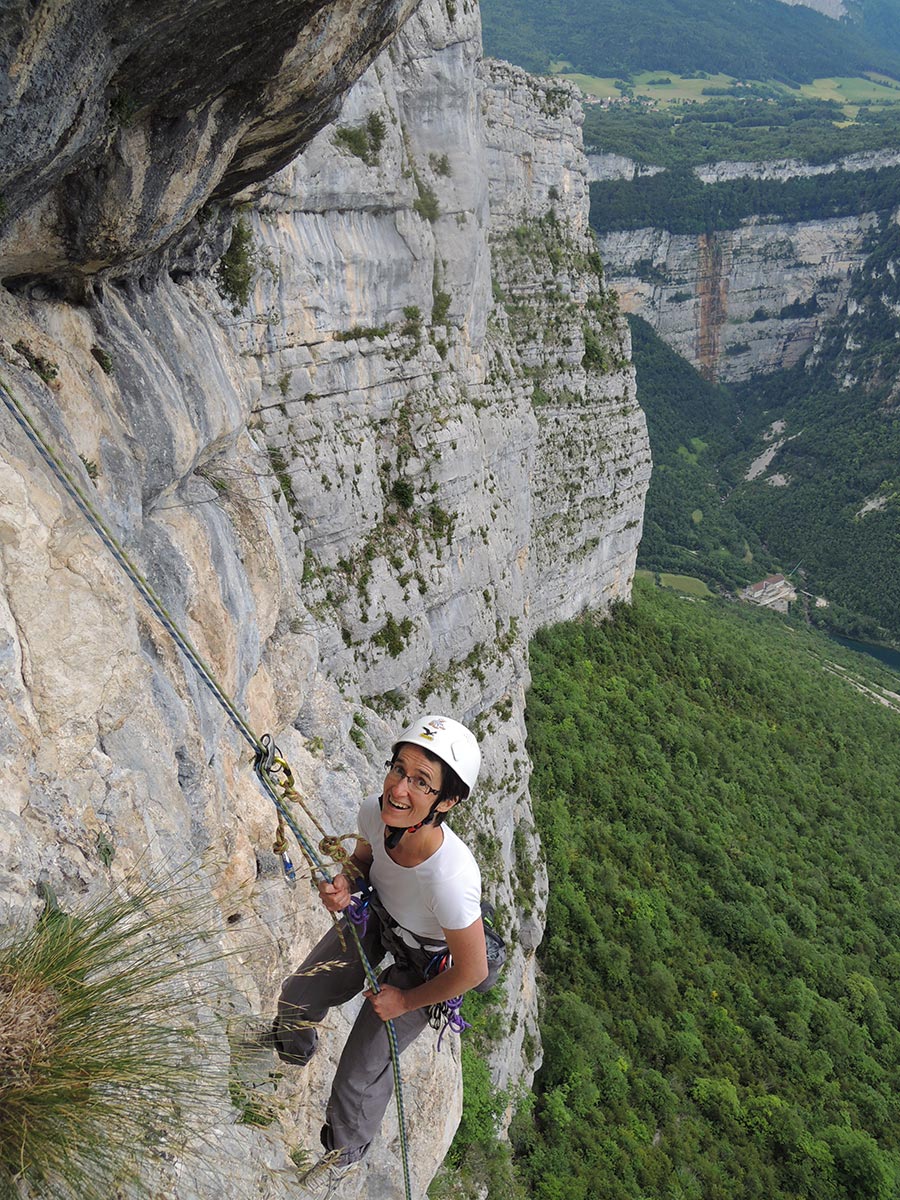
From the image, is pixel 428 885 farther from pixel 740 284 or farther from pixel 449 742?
pixel 740 284

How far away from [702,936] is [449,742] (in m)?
22.6

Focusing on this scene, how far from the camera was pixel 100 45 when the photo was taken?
366cm

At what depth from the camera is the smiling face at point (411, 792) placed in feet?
14.1

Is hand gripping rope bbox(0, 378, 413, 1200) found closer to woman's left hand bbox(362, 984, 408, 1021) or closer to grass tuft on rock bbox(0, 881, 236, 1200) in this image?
woman's left hand bbox(362, 984, 408, 1021)

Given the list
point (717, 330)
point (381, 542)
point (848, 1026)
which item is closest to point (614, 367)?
point (381, 542)

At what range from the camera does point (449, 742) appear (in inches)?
171

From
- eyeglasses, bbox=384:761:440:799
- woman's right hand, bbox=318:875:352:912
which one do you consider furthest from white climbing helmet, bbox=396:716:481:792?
woman's right hand, bbox=318:875:352:912

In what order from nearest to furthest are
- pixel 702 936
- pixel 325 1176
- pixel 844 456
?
pixel 325 1176, pixel 702 936, pixel 844 456

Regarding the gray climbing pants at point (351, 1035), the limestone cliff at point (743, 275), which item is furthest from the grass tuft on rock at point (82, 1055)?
the limestone cliff at point (743, 275)

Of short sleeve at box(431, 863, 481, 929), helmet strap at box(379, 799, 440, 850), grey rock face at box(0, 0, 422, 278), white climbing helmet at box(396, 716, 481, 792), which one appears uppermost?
grey rock face at box(0, 0, 422, 278)

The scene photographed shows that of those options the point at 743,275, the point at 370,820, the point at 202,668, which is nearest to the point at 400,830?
the point at 370,820

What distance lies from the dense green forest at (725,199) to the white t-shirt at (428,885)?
12611 centimetres

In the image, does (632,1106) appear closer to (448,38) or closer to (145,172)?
(145,172)

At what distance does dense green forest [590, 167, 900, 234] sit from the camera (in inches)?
4589
